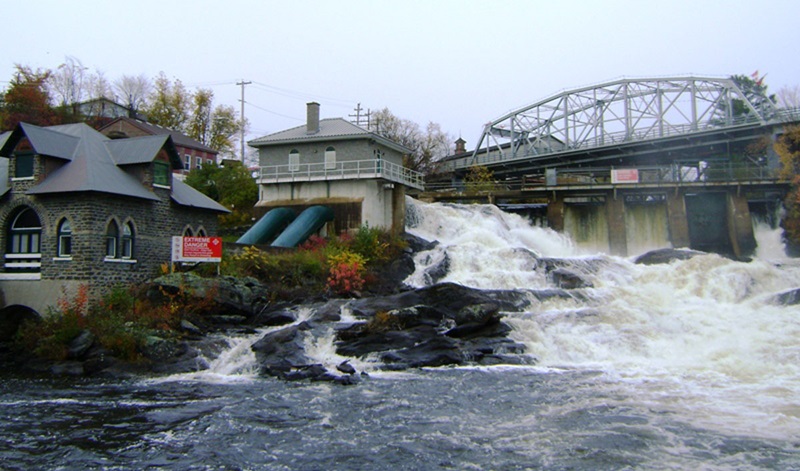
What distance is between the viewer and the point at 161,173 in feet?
98.5

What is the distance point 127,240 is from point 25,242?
4032 millimetres

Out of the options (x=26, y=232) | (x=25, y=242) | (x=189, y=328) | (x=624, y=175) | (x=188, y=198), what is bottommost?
(x=189, y=328)

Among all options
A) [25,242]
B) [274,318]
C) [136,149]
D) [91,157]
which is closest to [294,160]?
[136,149]

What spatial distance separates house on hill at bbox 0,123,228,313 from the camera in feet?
84.2

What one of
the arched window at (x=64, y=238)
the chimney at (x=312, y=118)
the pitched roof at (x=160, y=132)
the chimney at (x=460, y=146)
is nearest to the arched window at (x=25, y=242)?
the arched window at (x=64, y=238)

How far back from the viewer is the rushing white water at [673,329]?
1672 centimetres

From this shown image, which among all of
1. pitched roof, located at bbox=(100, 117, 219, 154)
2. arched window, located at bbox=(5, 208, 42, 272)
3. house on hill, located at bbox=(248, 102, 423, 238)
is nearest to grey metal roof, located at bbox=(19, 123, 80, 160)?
arched window, located at bbox=(5, 208, 42, 272)

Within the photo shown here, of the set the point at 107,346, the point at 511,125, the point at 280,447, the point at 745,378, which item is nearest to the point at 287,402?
the point at 280,447

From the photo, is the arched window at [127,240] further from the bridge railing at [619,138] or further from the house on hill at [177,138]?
the bridge railing at [619,138]

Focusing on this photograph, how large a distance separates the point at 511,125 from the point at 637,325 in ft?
201

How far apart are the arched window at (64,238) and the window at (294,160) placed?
18.0 m

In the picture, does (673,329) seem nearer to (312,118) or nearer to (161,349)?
(161,349)

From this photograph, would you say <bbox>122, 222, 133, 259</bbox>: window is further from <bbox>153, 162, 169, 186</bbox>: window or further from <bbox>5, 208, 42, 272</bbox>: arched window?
<bbox>5, 208, 42, 272</bbox>: arched window

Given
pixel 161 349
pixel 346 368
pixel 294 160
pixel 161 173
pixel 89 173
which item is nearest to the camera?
pixel 346 368
